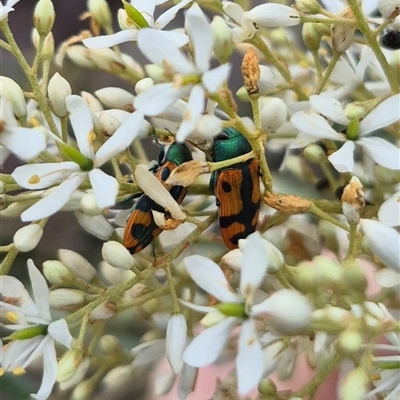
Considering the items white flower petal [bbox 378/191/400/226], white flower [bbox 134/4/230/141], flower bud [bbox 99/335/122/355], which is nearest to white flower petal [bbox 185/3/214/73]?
white flower [bbox 134/4/230/141]

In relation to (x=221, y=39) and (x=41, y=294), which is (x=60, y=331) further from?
(x=221, y=39)

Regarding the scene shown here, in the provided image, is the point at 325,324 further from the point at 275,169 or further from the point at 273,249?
the point at 275,169

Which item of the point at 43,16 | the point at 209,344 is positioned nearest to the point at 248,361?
the point at 209,344

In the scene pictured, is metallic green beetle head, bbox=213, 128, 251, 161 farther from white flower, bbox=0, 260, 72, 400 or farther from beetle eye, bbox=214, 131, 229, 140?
white flower, bbox=0, 260, 72, 400

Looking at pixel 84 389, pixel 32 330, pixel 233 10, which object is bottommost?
pixel 84 389

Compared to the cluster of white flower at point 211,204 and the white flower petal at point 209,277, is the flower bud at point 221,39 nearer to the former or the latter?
the cluster of white flower at point 211,204
